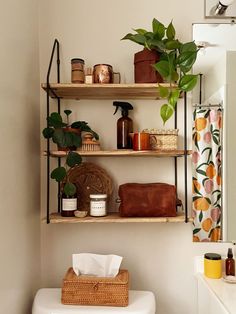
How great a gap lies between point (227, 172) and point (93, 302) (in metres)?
0.89

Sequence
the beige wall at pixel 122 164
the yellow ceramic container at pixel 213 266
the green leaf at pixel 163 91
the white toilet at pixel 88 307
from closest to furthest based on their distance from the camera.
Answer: the white toilet at pixel 88 307 < the green leaf at pixel 163 91 < the yellow ceramic container at pixel 213 266 < the beige wall at pixel 122 164

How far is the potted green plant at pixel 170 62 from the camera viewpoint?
1.44m

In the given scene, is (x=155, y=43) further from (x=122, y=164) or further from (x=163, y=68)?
(x=122, y=164)

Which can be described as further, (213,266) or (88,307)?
(213,266)

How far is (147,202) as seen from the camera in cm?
149

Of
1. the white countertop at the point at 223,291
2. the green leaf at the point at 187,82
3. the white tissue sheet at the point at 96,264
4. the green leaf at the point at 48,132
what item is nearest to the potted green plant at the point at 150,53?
the green leaf at the point at 187,82

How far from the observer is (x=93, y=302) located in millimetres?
1380

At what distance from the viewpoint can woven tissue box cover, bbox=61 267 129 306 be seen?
137 cm

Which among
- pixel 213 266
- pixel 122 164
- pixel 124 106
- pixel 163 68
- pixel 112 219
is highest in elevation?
pixel 163 68

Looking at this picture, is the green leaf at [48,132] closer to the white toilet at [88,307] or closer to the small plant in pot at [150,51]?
the small plant in pot at [150,51]

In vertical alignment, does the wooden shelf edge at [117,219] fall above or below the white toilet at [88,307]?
above

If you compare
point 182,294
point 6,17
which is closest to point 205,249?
point 182,294

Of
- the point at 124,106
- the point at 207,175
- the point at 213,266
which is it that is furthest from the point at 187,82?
the point at 213,266

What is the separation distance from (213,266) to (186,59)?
0.95m
